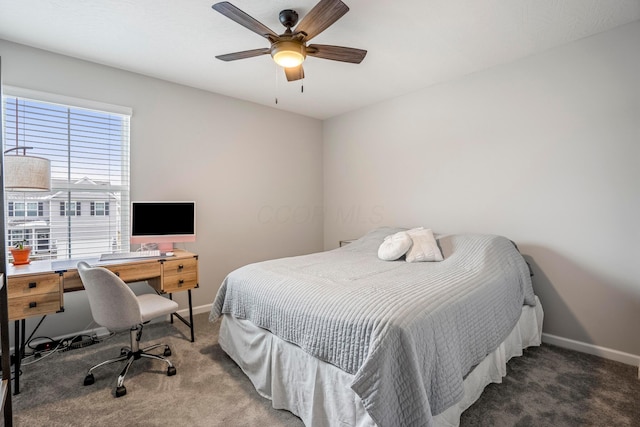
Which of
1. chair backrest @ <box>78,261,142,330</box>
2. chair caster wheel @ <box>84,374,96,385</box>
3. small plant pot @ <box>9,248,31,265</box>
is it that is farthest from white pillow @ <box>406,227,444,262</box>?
small plant pot @ <box>9,248,31,265</box>

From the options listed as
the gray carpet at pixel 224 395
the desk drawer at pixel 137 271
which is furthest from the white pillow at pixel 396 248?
the desk drawer at pixel 137 271

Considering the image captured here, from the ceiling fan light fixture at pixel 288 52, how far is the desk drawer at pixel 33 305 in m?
2.24

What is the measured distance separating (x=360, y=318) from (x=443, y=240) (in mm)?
1700

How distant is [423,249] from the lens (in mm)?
2771

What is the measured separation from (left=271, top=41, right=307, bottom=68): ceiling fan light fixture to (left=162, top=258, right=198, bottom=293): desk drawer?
6.13ft

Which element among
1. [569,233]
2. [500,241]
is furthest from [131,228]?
[569,233]

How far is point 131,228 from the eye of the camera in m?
2.95

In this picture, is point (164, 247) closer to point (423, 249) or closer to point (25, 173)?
point (25, 173)

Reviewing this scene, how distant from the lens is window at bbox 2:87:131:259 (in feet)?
8.50

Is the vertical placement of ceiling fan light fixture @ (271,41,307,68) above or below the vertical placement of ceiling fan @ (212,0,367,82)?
below

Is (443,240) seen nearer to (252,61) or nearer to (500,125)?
(500,125)

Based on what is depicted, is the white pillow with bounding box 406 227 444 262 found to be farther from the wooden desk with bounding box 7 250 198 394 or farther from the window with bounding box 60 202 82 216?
the window with bounding box 60 202 82 216

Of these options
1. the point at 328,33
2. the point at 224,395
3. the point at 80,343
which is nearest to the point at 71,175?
the point at 80,343

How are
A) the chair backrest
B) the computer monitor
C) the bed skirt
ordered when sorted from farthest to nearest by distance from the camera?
the computer monitor, the chair backrest, the bed skirt
